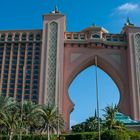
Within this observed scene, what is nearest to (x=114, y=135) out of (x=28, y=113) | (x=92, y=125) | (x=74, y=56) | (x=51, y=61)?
(x=28, y=113)

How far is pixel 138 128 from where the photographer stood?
56.5m

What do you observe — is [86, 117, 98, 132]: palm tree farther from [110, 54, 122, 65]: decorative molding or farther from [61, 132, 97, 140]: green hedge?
[110, 54, 122, 65]: decorative molding

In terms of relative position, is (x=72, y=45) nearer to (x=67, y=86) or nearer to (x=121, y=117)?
(x=67, y=86)

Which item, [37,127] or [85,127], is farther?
[85,127]

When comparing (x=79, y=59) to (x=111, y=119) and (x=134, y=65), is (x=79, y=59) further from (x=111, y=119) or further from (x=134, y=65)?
(x=111, y=119)

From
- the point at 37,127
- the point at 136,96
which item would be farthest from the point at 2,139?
the point at 136,96

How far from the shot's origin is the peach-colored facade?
69.8 m

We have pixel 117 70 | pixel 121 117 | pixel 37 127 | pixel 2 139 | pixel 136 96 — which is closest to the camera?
pixel 2 139

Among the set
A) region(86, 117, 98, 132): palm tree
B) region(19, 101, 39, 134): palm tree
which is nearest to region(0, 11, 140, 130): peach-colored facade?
region(86, 117, 98, 132): palm tree

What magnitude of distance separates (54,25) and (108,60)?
1625cm

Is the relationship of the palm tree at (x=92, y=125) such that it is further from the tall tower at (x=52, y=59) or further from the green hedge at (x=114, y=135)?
the green hedge at (x=114, y=135)

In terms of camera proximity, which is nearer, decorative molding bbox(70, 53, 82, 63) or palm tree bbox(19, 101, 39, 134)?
palm tree bbox(19, 101, 39, 134)

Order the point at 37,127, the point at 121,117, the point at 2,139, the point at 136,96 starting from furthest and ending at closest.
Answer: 1. the point at 136,96
2. the point at 121,117
3. the point at 37,127
4. the point at 2,139

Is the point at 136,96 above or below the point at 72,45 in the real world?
below
